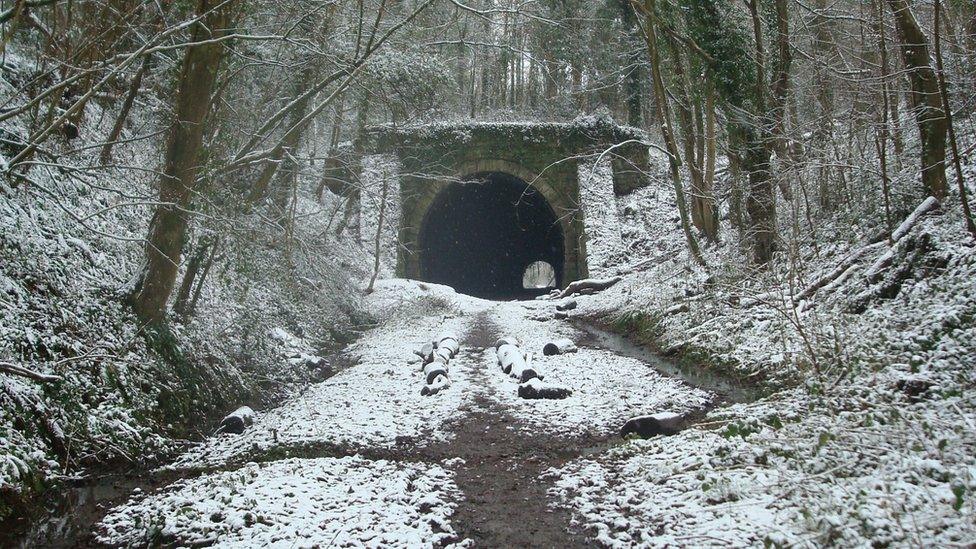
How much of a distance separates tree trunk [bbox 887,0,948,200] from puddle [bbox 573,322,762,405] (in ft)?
11.3

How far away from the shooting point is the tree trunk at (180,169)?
715 cm

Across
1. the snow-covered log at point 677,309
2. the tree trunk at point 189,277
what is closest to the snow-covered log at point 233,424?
the tree trunk at point 189,277

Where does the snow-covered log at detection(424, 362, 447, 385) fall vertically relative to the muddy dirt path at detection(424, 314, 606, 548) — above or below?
above

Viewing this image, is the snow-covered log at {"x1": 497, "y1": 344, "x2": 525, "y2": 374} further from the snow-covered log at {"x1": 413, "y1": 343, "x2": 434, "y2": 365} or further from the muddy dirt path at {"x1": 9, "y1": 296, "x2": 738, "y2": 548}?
the snow-covered log at {"x1": 413, "y1": 343, "x2": 434, "y2": 365}

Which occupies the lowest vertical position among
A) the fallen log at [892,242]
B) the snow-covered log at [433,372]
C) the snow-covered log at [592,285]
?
the snow-covered log at [433,372]

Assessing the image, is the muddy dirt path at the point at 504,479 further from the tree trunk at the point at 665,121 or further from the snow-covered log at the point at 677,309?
the tree trunk at the point at 665,121

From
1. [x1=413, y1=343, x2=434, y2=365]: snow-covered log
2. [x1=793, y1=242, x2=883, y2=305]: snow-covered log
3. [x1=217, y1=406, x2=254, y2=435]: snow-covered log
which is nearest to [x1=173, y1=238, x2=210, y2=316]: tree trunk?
[x1=217, y1=406, x2=254, y2=435]: snow-covered log

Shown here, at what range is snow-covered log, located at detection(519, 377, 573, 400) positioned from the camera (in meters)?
7.56

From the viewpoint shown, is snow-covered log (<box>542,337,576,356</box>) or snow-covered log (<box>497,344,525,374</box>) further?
snow-covered log (<box>542,337,576,356</box>)

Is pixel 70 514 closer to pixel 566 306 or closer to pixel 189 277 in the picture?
pixel 189 277

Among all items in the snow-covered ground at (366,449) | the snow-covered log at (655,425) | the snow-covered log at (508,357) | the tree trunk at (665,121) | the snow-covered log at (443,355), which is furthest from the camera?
the tree trunk at (665,121)


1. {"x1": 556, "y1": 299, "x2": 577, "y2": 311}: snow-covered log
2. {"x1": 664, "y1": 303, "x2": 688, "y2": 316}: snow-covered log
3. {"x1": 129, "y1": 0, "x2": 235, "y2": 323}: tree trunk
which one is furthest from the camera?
{"x1": 556, "y1": 299, "x2": 577, "y2": 311}: snow-covered log

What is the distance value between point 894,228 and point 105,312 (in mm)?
9510

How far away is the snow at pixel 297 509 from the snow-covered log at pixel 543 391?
2534mm
